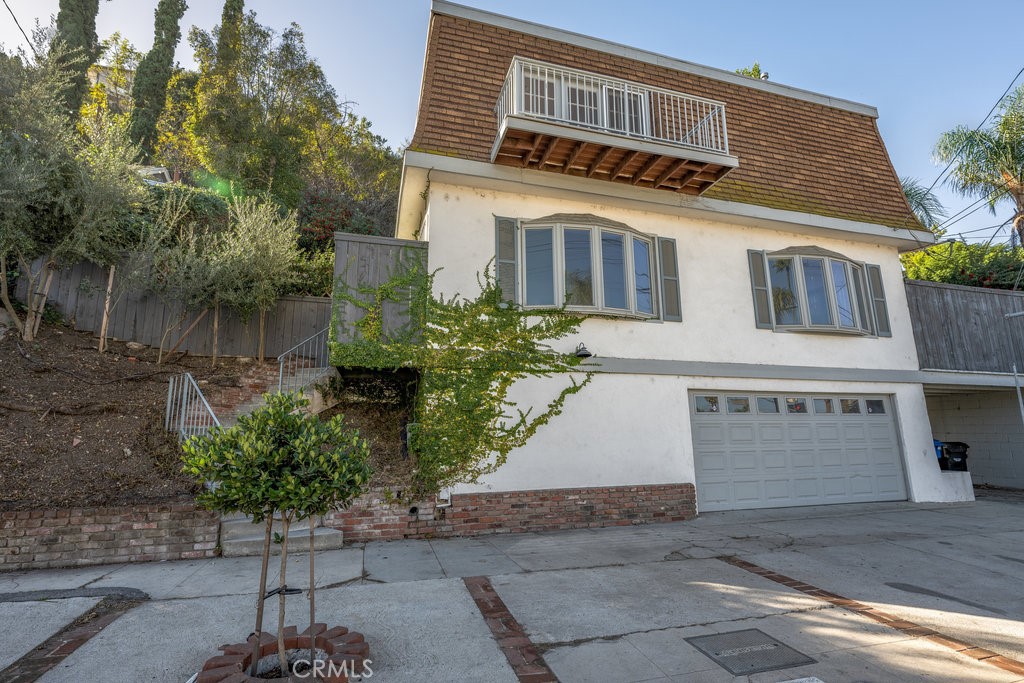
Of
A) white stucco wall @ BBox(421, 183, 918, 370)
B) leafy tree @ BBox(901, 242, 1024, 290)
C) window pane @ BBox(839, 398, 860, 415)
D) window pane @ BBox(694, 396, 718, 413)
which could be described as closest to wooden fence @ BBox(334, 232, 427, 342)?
white stucco wall @ BBox(421, 183, 918, 370)

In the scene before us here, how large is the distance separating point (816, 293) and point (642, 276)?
3.63 m

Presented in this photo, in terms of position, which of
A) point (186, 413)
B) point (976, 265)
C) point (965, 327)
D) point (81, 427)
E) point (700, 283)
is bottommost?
point (81, 427)

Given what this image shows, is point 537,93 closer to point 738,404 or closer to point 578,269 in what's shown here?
point 578,269

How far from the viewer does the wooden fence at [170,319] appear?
1038cm

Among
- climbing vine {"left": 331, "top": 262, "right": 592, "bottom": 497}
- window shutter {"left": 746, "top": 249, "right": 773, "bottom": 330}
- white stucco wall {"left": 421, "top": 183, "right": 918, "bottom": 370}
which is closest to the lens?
climbing vine {"left": 331, "top": 262, "right": 592, "bottom": 497}

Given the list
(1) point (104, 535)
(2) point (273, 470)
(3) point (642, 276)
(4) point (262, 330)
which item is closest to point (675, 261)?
(3) point (642, 276)

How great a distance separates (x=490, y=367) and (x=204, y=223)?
9.10 meters

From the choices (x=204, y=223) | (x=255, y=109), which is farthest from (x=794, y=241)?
(x=255, y=109)

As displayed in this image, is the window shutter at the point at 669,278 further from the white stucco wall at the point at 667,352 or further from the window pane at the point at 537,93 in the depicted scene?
the window pane at the point at 537,93

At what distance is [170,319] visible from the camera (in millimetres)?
10758

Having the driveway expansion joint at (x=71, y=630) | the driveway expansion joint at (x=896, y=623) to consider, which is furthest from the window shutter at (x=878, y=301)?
the driveway expansion joint at (x=71, y=630)

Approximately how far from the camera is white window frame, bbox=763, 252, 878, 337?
30.3 ft

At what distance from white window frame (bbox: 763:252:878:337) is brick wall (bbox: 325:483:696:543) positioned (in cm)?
390

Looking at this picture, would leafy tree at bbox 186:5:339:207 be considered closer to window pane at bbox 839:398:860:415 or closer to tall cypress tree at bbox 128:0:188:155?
tall cypress tree at bbox 128:0:188:155
